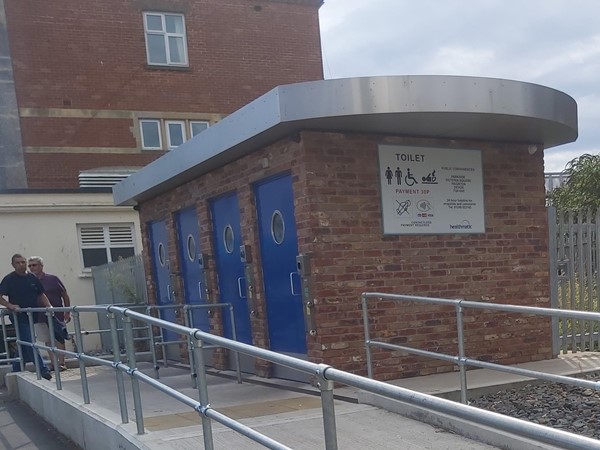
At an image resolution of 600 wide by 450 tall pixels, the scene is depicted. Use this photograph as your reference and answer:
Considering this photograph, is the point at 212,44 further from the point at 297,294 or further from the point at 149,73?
the point at 297,294

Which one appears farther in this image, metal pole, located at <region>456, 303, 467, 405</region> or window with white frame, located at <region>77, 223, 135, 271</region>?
window with white frame, located at <region>77, 223, 135, 271</region>

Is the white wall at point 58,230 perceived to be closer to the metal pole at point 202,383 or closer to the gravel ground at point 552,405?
the gravel ground at point 552,405

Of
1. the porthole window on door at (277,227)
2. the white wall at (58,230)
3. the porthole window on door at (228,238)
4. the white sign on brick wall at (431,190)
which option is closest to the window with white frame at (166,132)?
the white wall at (58,230)

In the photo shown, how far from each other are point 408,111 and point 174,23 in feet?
47.7

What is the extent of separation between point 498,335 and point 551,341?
747 mm

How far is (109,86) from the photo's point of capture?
1730cm

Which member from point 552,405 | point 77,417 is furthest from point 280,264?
point 552,405

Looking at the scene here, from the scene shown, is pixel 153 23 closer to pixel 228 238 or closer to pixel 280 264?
pixel 228 238

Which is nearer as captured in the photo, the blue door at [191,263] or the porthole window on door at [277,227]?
the porthole window on door at [277,227]

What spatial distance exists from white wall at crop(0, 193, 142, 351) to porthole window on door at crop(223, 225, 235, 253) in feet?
26.2

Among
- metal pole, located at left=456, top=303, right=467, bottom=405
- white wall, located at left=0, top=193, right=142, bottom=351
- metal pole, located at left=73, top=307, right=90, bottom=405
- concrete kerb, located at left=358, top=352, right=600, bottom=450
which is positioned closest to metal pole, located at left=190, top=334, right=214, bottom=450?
concrete kerb, located at left=358, top=352, right=600, bottom=450

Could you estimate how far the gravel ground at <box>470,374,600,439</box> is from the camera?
4443 millimetres

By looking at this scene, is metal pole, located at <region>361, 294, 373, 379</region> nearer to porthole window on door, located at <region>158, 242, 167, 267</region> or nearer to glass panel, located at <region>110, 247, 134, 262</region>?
porthole window on door, located at <region>158, 242, 167, 267</region>

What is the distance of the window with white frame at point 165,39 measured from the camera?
1784 centimetres
